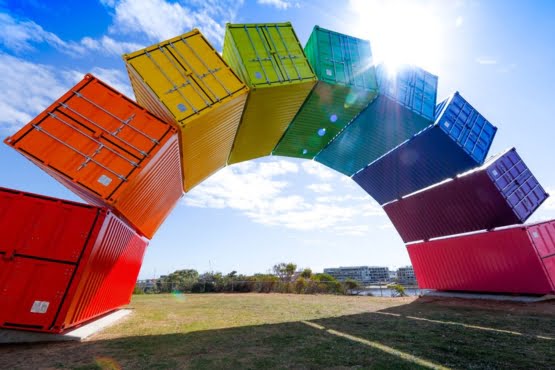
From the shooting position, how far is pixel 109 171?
8.40 metres

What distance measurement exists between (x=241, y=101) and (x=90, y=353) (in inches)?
394

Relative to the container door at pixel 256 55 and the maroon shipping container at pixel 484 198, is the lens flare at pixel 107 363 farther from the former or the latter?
the maroon shipping container at pixel 484 198

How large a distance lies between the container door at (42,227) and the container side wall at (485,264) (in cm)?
2084

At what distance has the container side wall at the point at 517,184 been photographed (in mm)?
15867

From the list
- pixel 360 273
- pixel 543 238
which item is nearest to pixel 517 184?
pixel 543 238

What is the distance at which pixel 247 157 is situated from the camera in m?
18.2

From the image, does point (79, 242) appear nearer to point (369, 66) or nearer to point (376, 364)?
point (376, 364)

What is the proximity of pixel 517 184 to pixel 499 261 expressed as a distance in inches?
193

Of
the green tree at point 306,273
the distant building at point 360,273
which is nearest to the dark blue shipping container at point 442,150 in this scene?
the green tree at point 306,273

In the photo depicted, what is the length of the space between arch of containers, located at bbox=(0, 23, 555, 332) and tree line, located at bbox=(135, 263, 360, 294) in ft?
29.1

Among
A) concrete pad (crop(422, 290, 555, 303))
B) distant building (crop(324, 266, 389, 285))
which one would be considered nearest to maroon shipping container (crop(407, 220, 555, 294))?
concrete pad (crop(422, 290, 555, 303))

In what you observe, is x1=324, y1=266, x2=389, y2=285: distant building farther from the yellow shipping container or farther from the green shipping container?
the yellow shipping container

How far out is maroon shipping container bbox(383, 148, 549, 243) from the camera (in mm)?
15852

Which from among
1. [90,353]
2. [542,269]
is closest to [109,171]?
[90,353]
